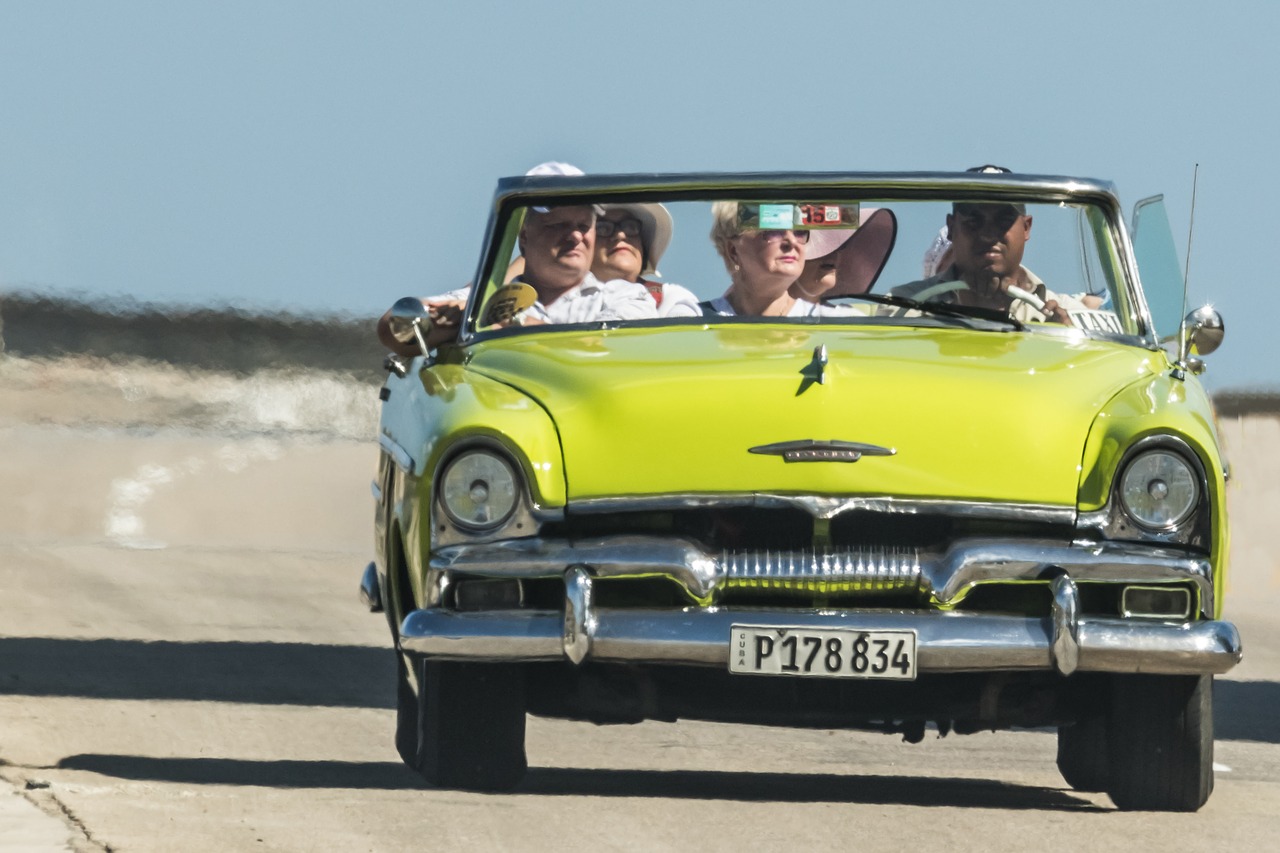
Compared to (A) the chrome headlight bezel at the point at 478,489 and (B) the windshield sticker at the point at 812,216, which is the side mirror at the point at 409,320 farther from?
(A) the chrome headlight bezel at the point at 478,489

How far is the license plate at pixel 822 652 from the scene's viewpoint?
7.00 m

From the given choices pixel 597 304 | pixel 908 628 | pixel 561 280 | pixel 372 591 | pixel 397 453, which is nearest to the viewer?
pixel 908 628

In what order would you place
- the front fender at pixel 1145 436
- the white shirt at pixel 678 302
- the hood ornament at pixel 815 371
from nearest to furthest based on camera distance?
the front fender at pixel 1145 436 < the hood ornament at pixel 815 371 < the white shirt at pixel 678 302

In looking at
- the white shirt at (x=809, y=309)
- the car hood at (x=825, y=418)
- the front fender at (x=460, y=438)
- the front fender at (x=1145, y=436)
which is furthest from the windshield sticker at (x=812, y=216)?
the front fender at (x=1145, y=436)

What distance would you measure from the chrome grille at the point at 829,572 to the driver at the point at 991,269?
5.03 feet

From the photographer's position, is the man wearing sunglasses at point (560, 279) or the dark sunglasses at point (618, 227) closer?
the man wearing sunglasses at point (560, 279)

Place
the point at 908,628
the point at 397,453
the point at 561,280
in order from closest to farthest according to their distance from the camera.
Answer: the point at 908,628 → the point at 397,453 → the point at 561,280

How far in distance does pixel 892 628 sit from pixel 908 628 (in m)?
0.04

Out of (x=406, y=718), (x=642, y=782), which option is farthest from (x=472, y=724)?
(x=406, y=718)

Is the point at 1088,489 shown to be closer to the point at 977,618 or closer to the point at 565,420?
the point at 977,618

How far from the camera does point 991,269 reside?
8547mm

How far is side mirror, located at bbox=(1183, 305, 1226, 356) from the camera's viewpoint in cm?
849

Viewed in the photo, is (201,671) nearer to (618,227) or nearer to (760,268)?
(618,227)

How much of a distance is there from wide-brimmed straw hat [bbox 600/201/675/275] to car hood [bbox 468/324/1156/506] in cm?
98
